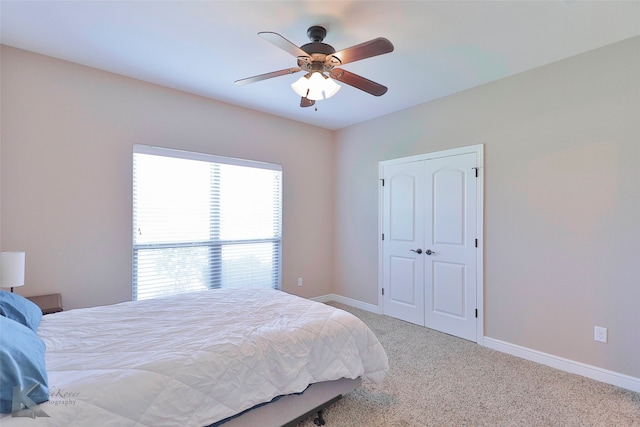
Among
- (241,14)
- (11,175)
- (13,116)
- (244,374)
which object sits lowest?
(244,374)

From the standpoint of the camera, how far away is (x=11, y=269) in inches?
86.9

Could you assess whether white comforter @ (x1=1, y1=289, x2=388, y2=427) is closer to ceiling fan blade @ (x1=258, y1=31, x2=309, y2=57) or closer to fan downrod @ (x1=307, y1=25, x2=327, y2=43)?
ceiling fan blade @ (x1=258, y1=31, x2=309, y2=57)

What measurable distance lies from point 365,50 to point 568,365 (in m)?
3.15

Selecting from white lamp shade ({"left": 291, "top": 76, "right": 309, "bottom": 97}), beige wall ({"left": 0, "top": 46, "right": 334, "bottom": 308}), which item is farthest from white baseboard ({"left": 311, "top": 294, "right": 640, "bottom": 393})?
beige wall ({"left": 0, "top": 46, "right": 334, "bottom": 308})

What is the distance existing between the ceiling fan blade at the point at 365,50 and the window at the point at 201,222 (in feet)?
7.42

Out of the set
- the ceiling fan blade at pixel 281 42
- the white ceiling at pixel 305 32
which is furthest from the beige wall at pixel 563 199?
the ceiling fan blade at pixel 281 42

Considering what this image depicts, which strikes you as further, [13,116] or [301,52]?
[13,116]

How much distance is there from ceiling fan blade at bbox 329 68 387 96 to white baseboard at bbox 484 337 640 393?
2.78 meters

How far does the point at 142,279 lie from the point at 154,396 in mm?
2216

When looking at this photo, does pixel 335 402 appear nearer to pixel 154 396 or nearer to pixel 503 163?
pixel 154 396

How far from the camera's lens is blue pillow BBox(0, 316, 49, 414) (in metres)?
1.07

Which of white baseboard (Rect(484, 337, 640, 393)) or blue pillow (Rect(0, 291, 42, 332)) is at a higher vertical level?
blue pillow (Rect(0, 291, 42, 332))

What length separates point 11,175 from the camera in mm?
2566

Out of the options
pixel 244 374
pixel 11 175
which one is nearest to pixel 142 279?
pixel 11 175
